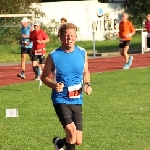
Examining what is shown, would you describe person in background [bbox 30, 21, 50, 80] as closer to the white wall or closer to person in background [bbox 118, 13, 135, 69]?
person in background [bbox 118, 13, 135, 69]

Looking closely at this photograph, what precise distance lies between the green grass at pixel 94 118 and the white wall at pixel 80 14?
24392 mm

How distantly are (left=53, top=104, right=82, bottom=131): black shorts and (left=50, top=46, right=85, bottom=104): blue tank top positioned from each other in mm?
69

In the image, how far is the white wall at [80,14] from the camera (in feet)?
153

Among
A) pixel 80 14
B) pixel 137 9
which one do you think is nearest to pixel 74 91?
pixel 80 14

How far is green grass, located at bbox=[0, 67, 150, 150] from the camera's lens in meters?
11.7

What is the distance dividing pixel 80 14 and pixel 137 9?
21.7ft

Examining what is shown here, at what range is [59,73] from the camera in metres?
9.82

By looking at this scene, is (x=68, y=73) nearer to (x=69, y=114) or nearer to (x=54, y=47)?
(x=69, y=114)

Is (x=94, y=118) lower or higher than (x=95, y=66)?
higher

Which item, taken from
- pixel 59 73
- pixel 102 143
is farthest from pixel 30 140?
pixel 59 73

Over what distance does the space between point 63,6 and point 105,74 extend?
894 inches

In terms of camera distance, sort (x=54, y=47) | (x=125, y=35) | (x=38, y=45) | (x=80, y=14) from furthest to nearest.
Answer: (x=80, y=14), (x=54, y=47), (x=125, y=35), (x=38, y=45)

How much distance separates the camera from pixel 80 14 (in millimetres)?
48062

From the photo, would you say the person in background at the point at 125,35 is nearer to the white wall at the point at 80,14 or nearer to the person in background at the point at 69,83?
the person in background at the point at 69,83
